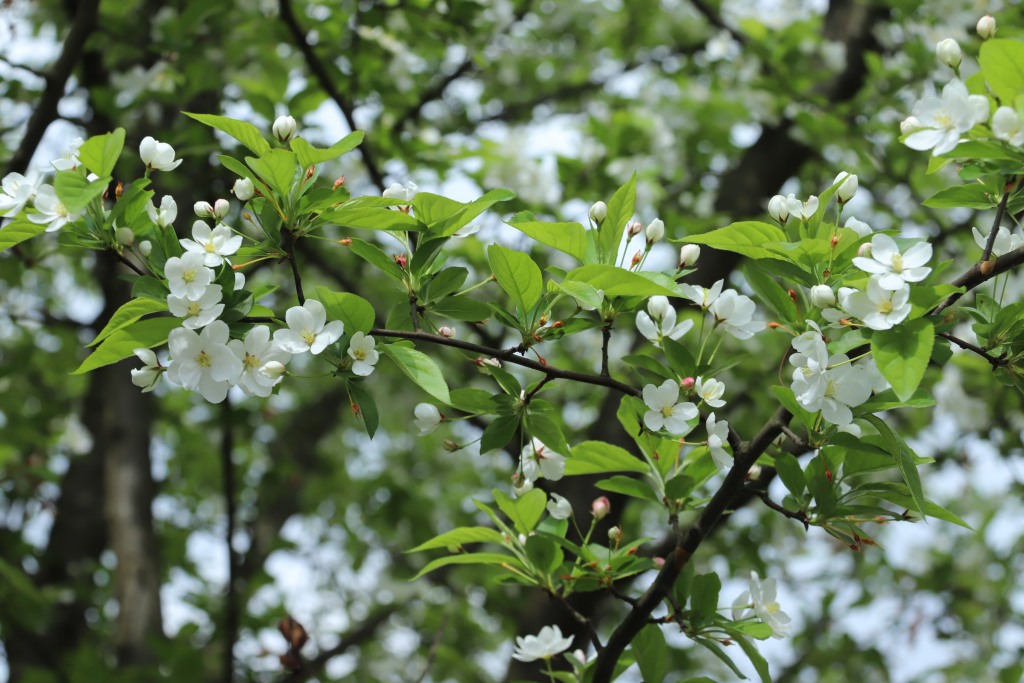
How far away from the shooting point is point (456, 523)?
15.0 ft

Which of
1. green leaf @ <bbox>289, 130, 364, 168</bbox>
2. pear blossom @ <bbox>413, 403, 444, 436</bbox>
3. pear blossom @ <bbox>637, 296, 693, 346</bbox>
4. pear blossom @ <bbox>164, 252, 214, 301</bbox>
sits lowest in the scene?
pear blossom @ <bbox>413, 403, 444, 436</bbox>

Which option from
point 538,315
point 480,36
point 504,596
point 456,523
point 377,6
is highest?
point 538,315

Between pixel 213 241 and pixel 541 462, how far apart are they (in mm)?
582

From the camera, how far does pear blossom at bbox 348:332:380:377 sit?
3.99 feet

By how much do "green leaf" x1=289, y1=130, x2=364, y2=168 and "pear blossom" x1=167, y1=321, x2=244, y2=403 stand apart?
238mm

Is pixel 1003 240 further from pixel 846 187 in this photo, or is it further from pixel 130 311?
pixel 130 311

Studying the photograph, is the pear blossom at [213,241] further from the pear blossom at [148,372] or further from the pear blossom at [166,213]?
the pear blossom at [148,372]

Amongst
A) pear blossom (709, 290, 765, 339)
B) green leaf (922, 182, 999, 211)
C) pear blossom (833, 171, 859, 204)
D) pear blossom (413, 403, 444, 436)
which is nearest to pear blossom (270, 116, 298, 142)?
Answer: pear blossom (413, 403, 444, 436)

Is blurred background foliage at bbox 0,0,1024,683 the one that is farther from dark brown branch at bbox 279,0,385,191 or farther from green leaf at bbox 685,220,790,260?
green leaf at bbox 685,220,790,260

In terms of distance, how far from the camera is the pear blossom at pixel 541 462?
1.43 m

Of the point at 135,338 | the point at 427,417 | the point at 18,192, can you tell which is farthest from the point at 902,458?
the point at 18,192

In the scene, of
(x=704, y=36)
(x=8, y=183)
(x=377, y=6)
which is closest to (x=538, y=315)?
(x=8, y=183)

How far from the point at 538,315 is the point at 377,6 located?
2.01 metres

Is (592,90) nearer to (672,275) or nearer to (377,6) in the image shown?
(377,6)
